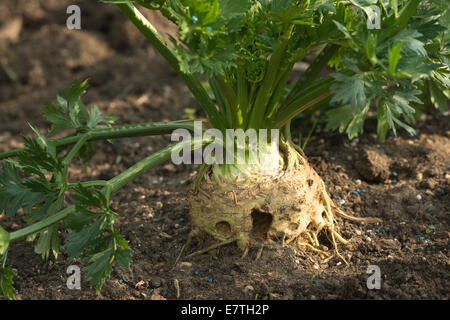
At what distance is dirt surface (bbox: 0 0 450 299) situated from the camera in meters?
1.95

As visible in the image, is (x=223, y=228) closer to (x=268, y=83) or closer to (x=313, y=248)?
(x=313, y=248)

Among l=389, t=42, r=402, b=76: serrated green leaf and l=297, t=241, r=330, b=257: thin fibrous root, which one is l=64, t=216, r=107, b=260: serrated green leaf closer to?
l=297, t=241, r=330, b=257: thin fibrous root

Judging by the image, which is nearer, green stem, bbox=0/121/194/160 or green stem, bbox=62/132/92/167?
green stem, bbox=62/132/92/167

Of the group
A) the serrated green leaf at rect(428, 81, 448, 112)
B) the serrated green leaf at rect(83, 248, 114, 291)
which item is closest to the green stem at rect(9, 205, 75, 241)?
the serrated green leaf at rect(83, 248, 114, 291)

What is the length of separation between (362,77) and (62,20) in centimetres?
321

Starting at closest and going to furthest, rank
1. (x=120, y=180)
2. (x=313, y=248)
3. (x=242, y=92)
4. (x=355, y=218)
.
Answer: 1. (x=120, y=180)
2. (x=242, y=92)
3. (x=313, y=248)
4. (x=355, y=218)

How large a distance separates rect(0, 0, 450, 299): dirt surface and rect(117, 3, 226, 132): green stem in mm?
514

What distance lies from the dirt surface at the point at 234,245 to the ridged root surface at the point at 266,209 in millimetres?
63

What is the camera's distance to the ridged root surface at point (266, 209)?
2.05 metres

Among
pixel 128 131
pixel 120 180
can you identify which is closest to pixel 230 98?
pixel 128 131

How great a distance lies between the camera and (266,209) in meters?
2.05

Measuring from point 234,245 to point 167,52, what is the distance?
2.51 feet

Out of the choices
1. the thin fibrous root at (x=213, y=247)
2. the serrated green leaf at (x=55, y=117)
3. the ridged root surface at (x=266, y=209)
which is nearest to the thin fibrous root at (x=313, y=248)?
the ridged root surface at (x=266, y=209)

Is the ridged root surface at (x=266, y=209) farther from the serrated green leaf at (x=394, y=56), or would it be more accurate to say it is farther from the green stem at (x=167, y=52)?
the serrated green leaf at (x=394, y=56)
